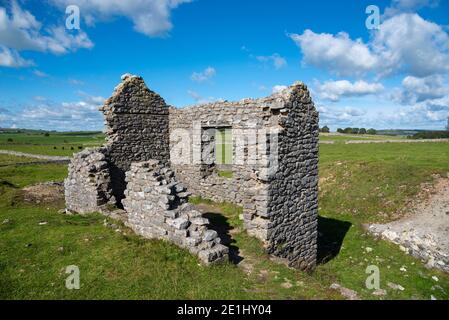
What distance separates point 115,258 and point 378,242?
1235 cm

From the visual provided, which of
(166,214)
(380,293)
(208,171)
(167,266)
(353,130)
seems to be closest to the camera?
(167,266)

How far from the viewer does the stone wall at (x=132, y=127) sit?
666 inches

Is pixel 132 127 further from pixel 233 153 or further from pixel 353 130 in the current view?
pixel 353 130

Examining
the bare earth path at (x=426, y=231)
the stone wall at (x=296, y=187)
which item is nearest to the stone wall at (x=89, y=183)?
the stone wall at (x=296, y=187)

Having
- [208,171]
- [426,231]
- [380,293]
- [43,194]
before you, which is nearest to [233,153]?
[208,171]

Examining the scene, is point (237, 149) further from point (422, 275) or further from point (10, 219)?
point (10, 219)

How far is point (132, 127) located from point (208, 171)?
4.91 metres

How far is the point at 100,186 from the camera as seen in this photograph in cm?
1441

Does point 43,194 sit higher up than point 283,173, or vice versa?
point 283,173

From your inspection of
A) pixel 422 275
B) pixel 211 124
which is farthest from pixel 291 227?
pixel 211 124

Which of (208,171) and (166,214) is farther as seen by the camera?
(208,171)

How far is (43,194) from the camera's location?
20109mm
